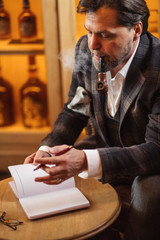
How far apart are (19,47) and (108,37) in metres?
1.02

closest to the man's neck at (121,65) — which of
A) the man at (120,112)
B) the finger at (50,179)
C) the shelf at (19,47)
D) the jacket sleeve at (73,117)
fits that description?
the man at (120,112)

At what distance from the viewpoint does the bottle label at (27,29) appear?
2.12 meters

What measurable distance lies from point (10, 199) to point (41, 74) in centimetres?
126

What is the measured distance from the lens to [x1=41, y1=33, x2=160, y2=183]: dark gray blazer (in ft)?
3.80

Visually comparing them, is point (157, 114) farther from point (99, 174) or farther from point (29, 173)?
point (29, 173)

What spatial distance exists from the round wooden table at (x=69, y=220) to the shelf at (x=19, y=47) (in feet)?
3.64

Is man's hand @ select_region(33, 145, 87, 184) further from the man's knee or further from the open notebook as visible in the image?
the man's knee

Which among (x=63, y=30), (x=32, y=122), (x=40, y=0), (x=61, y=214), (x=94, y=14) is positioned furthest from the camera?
(x=32, y=122)

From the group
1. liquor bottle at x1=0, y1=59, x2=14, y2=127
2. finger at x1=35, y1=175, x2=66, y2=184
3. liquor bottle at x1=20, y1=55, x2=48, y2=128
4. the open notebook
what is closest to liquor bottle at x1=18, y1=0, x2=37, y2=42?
liquor bottle at x1=20, y1=55, x2=48, y2=128

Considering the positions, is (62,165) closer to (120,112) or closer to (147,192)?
(147,192)

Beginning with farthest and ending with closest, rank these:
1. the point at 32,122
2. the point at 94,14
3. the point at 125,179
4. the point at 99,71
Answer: the point at 32,122
the point at 125,179
the point at 99,71
the point at 94,14

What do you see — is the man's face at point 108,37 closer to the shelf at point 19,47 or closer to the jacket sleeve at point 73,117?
the jacket sleeve at point 73,117

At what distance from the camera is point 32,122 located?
2.26 m

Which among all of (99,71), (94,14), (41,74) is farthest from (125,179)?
(41,74)
